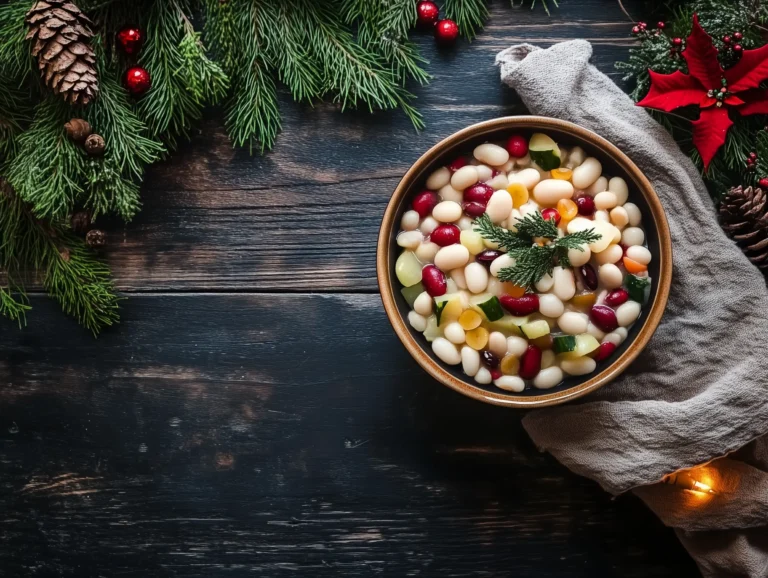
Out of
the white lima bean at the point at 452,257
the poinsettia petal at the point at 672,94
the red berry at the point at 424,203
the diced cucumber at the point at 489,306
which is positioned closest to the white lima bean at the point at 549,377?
the diced cucumber at the point at 489,306

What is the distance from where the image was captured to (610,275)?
1.07 metres

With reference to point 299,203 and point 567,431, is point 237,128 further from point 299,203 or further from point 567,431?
point 567,431

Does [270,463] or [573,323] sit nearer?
[573,323]

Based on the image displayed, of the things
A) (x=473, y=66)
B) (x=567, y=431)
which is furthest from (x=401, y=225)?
(x=567, y=431)

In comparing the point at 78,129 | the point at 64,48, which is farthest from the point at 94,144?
the point at 64,48

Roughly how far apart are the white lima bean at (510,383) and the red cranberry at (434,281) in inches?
6.6

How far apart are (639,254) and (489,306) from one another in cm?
25

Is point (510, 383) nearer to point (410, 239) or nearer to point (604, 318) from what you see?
point (604, 318)

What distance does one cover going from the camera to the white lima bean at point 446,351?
1107mm

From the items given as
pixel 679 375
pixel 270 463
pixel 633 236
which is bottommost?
pixel 270 463

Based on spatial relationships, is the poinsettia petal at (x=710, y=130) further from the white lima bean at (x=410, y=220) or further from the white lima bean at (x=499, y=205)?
the white lima bean at (x=410, y=220)

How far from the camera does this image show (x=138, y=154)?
3.91 ft

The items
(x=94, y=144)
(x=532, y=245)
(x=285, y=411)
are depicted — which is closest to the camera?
(x=532, y=245)

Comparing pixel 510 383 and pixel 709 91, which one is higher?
pixel 709 91
